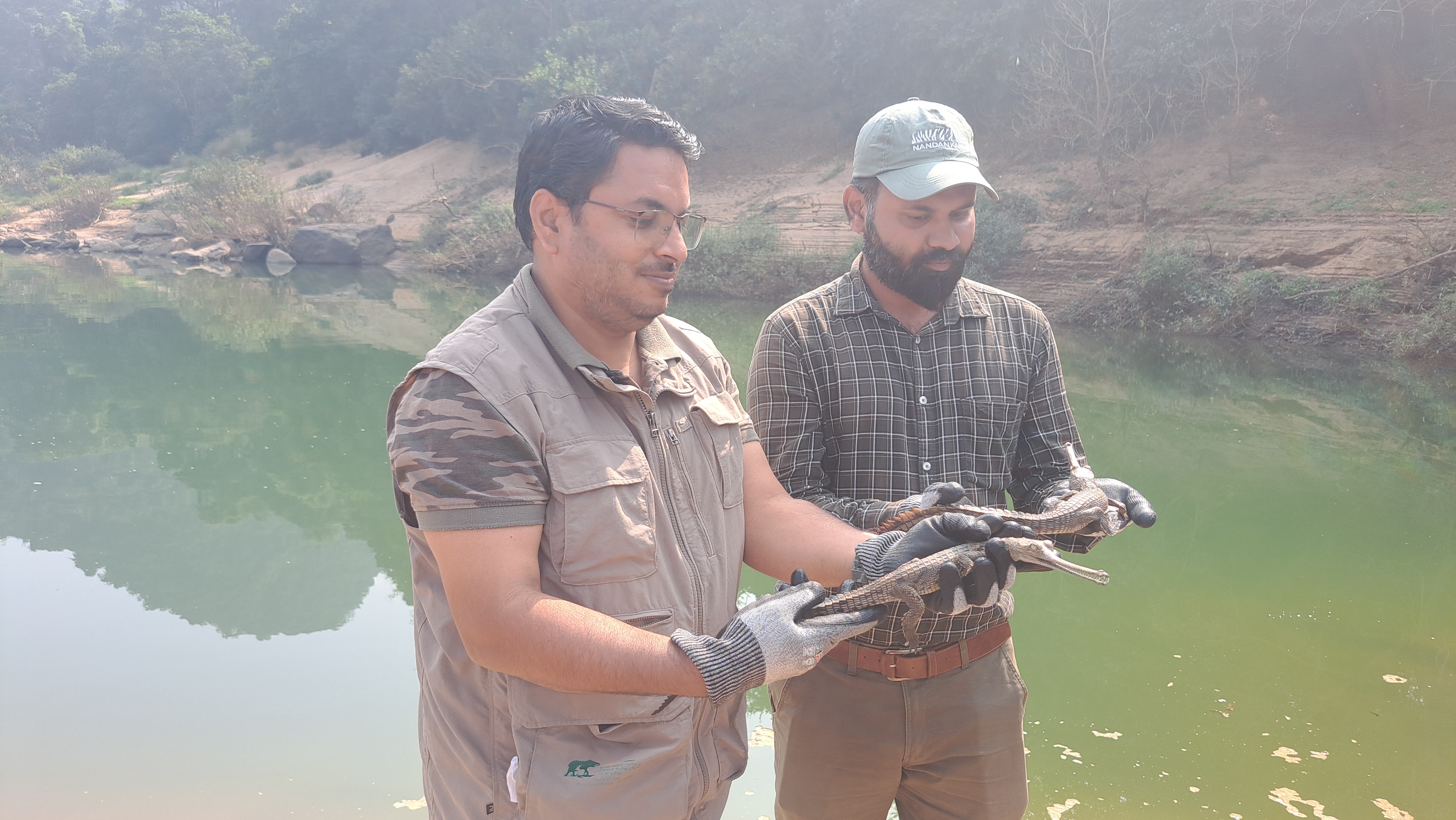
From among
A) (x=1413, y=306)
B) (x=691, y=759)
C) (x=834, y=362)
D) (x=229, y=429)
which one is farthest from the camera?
(x=1413, y=306)

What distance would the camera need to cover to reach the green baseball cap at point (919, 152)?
254cm

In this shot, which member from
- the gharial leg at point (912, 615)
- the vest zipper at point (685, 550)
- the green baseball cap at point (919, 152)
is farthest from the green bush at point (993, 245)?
the vest zipper at point (685, 550)

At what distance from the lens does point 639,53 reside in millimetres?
35438

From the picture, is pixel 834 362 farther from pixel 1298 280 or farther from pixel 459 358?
pixel 1298 280

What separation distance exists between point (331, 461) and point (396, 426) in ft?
27.5

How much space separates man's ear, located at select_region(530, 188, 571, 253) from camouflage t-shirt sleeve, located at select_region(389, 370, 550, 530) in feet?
1.25

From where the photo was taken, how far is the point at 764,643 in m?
1.69

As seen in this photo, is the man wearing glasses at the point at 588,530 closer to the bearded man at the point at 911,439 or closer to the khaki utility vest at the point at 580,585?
the khaki utility vest at the point at 580,585

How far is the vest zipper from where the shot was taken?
1900 mm

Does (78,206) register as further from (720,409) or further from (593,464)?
(593,464)

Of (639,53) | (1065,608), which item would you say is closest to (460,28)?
(639,53)

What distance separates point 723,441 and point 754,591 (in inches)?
168

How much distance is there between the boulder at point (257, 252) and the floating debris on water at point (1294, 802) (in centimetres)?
3188

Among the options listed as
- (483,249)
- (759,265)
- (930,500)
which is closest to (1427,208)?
(759,265)
